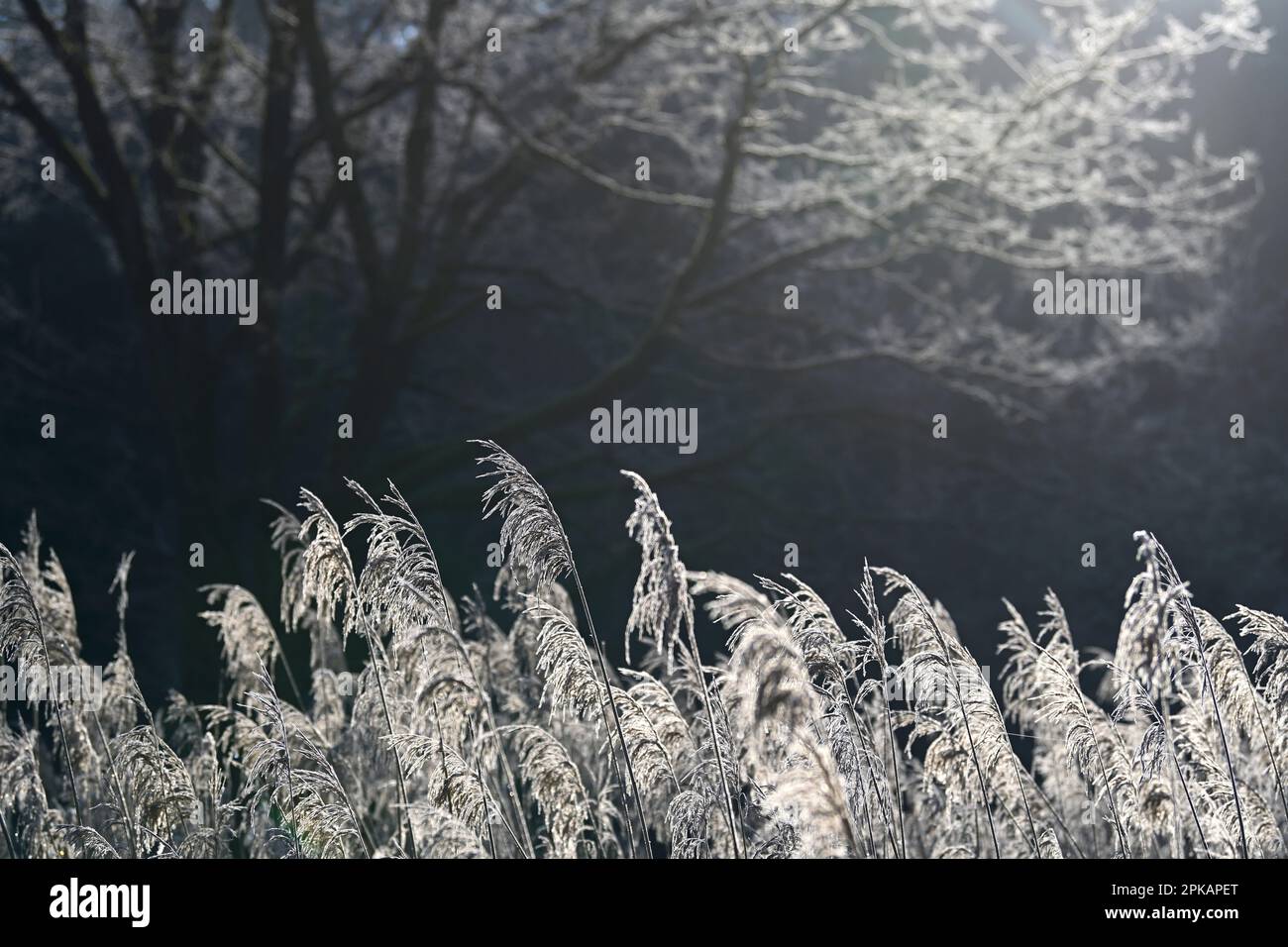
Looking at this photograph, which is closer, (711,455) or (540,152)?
(540,152)

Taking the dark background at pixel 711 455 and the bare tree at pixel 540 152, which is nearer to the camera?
the bare tree at pixel 540 152

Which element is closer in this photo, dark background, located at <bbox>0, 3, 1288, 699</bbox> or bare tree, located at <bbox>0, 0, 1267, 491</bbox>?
bare tree, located at <bbox>0, 0, 1267, 491</bbox>

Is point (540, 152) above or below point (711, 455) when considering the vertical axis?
above

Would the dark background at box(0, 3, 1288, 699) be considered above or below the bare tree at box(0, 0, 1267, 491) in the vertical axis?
below

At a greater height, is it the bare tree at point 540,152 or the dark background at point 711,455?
the bare tree at point 540,152

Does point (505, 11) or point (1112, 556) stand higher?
point (505, 11)

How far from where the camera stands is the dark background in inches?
553

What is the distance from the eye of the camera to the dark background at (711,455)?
14055 millimetres

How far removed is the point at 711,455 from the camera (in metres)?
15.7

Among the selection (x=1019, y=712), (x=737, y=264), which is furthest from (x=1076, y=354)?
(x=1019, y=712)

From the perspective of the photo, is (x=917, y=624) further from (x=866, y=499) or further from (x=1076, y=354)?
(x=1076, y=354)

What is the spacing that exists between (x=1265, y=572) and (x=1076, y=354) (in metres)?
4.15
